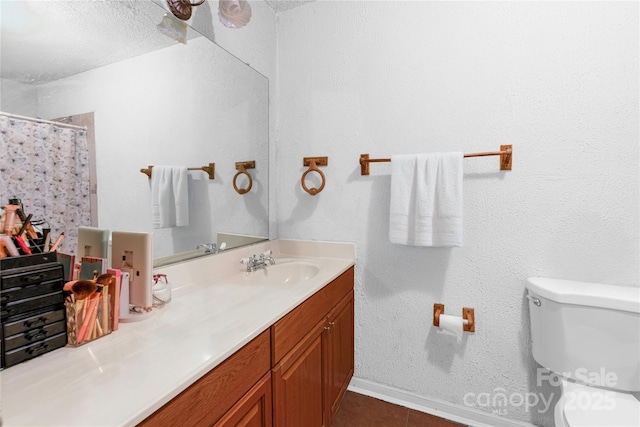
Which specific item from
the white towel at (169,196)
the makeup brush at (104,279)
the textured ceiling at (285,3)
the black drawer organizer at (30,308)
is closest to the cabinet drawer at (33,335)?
the black drawer organizer at (30,308)

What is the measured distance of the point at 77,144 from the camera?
2.82ft

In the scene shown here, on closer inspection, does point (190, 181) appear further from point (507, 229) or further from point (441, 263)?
point (507, 229)

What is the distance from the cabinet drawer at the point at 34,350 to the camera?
57 centimetres

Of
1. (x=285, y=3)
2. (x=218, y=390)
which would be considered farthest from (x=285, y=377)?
(x=285, y=3)

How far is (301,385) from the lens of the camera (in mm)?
1008

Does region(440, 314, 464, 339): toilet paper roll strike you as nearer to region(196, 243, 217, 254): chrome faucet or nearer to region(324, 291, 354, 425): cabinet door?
region(324, 291, 354, 425): cabinet door

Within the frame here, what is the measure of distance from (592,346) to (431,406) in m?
0.79

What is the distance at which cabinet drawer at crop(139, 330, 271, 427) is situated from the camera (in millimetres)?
530

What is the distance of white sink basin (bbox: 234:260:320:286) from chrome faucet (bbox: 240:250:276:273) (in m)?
0.02

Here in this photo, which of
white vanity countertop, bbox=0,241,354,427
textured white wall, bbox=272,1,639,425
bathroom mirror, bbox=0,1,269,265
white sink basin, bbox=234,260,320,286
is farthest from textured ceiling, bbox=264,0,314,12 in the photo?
white vanity countertop, bbox=0,241,354,427

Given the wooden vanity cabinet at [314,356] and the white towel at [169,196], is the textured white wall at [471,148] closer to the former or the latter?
the wooden vanity cabinet at [314,356]

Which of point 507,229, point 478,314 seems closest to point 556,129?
point 507,229

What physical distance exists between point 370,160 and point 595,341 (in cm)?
116

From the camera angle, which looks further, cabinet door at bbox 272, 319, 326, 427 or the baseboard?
the baseboard
